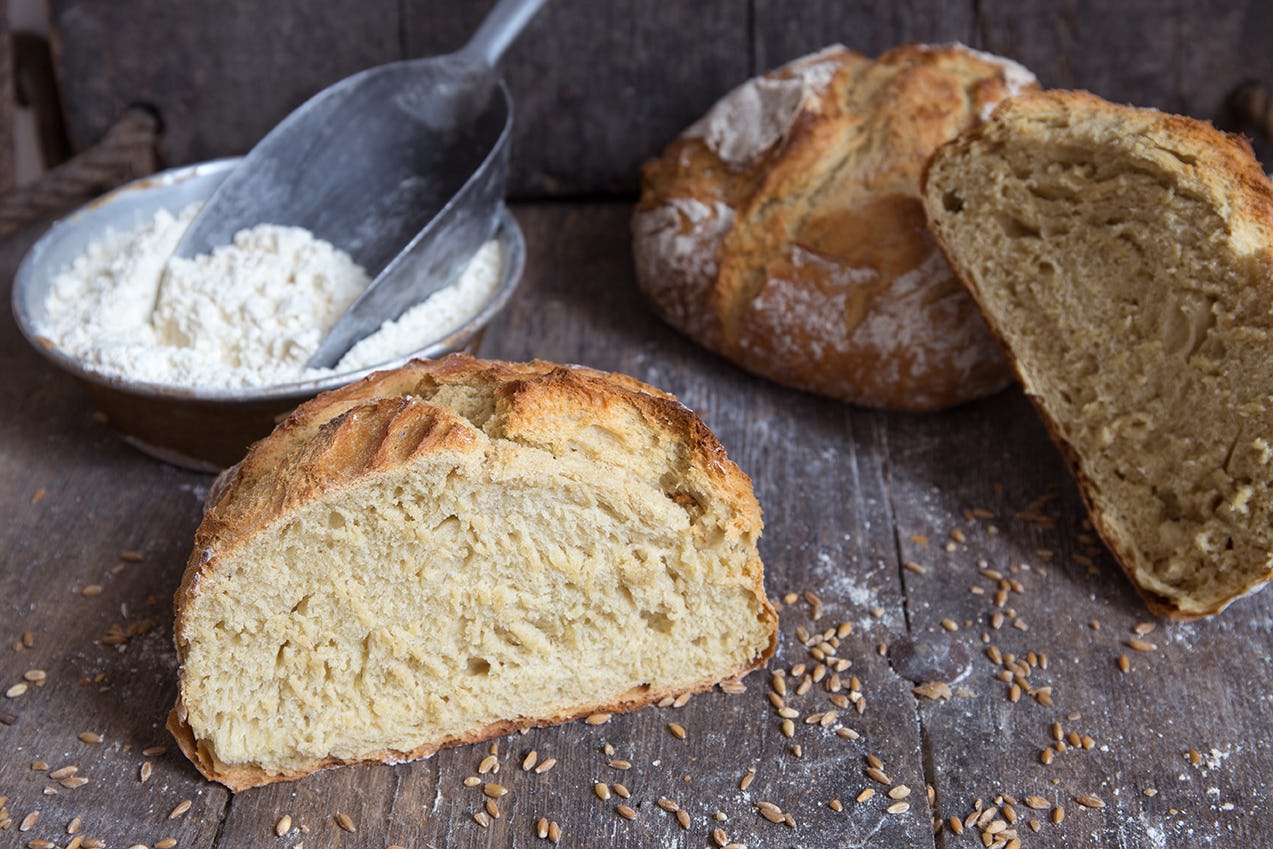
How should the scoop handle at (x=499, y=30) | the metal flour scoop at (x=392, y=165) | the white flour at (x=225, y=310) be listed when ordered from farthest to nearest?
the scoop handle at (x=499, y=30) < the metal flour scoop at (x=392, y=165) < the white flour at (x=225, y=310)

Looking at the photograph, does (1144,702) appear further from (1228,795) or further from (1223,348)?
(1223,348)

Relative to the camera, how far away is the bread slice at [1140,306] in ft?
6.26

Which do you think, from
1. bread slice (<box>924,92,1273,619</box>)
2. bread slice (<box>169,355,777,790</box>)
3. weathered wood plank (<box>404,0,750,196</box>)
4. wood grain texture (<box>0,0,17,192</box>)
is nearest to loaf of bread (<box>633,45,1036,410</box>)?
bread slice (<box>924,92,1273,619</box>)

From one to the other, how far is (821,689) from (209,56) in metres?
2.43

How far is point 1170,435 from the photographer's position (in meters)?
2.03

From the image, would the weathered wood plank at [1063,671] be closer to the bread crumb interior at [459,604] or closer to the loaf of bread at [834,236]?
the loaf of bread at [834,236]

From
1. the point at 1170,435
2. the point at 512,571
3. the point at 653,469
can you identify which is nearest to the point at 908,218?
the point at 1170,435

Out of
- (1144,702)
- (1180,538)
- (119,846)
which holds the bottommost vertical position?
(119,846)

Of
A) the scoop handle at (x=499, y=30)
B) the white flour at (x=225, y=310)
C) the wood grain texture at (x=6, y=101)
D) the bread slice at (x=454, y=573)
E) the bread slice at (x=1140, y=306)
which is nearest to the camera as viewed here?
the bread slice at (x=454, y=573)

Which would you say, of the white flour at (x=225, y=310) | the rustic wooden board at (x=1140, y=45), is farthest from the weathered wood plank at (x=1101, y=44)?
the white flour at (x=225, y=310)

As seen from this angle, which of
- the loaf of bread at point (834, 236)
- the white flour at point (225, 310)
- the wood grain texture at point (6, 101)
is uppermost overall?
the loaf of bread at point (834, 236)

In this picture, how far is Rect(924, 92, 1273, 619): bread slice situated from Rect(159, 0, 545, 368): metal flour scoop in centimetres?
99

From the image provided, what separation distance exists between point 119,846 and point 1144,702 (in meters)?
1.61

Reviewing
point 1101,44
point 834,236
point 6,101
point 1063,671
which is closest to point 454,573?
point 1063,671
